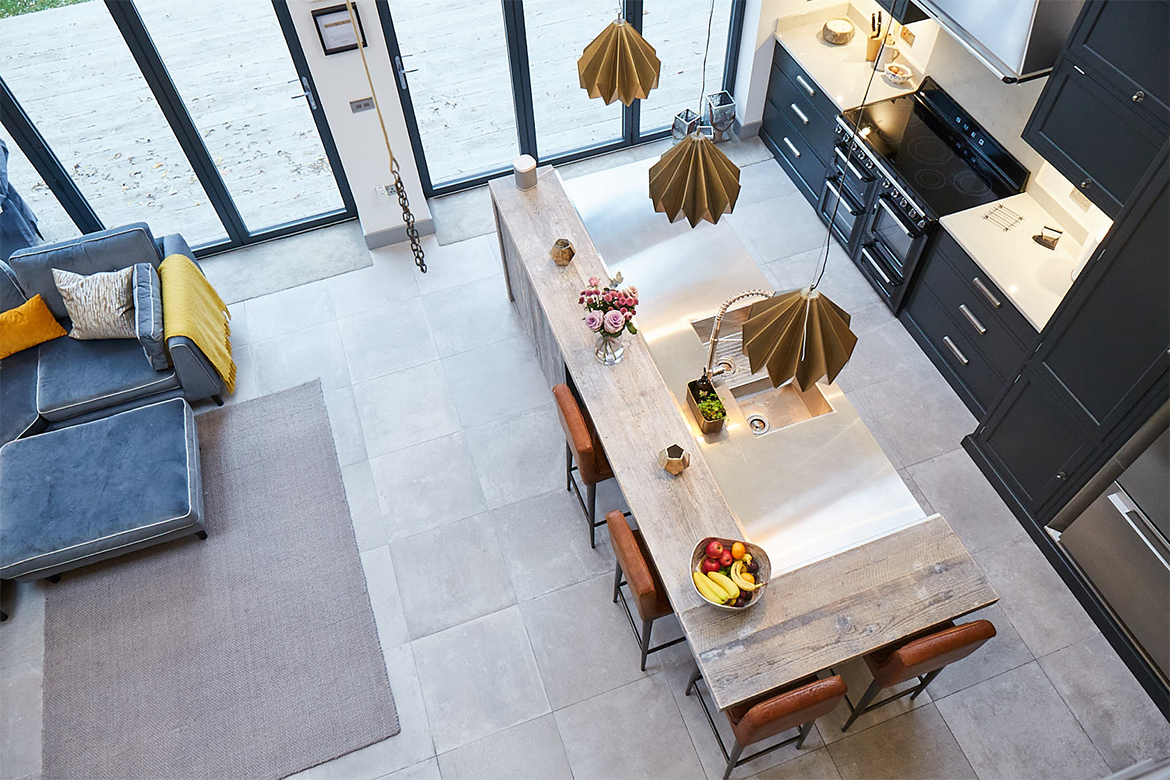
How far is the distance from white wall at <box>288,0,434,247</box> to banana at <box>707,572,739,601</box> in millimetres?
3789

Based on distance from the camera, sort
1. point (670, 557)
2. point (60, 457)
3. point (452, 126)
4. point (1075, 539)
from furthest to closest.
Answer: point (452, 126)
point (60, 457)
point (1075, 539)
point (670, 557)

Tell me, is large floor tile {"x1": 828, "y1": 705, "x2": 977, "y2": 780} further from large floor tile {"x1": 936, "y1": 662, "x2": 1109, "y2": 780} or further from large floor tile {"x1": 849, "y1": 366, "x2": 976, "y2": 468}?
large floor tile {"x1": 849, "y1": 366, "x2": 976, "y2": 468}

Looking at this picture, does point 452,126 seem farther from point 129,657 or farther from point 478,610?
point 129,657

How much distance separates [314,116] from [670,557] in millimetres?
3940

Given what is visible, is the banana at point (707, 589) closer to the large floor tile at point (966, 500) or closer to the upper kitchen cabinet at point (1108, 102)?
the large floor tile at point (966, 500)

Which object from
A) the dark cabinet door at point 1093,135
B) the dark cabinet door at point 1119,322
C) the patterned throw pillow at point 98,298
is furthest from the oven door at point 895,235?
the patterned throw pillow at point 98,298

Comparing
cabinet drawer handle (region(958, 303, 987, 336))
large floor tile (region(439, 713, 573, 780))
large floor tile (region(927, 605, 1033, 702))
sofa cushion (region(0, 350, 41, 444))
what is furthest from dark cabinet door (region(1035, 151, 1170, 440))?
sofa cushion (region(0, 350, 41, 444))

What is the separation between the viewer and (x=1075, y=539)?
4066 millimetres

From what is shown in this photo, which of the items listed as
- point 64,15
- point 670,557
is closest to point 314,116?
point 64,15

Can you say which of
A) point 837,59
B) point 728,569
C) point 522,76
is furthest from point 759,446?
point 522,76

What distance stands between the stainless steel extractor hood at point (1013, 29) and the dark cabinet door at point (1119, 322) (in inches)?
39.8

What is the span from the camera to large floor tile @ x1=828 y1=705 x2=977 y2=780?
373cm

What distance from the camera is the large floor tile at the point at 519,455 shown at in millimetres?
4727

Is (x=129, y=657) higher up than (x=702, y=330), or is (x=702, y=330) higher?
(x=702, y=330)
